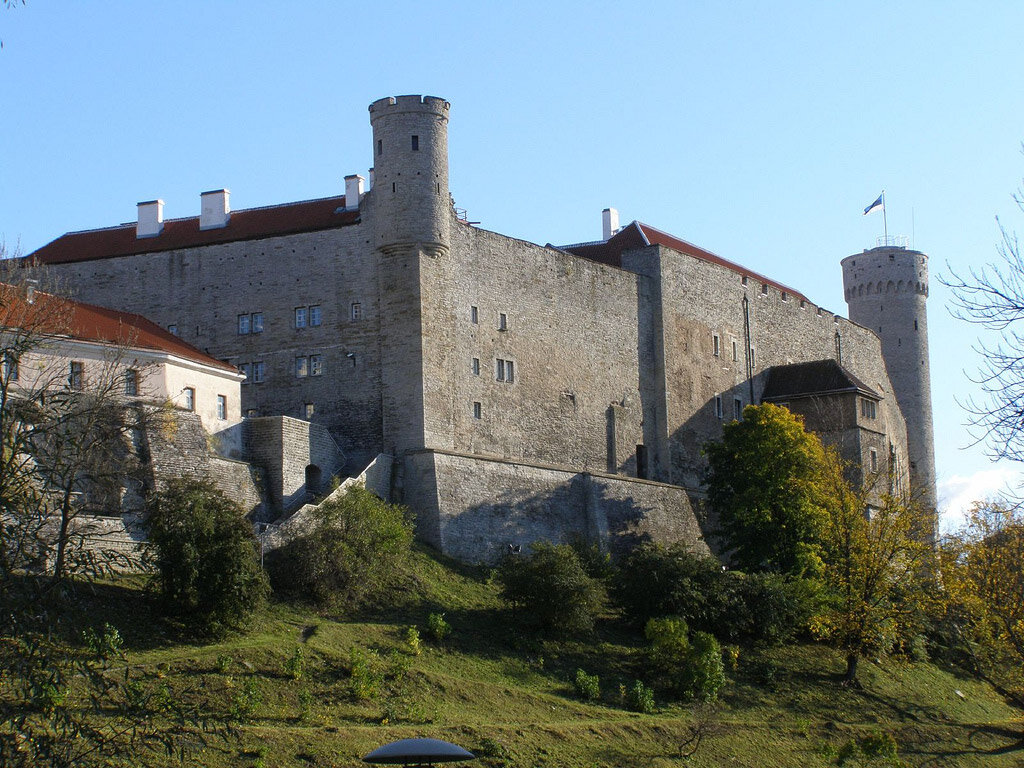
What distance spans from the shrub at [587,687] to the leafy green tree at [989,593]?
1031 cm

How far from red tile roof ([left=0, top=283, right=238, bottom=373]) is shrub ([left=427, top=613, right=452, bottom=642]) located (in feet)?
34.4

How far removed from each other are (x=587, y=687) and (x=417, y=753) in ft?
43.8

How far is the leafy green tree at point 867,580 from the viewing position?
44625 millimetres

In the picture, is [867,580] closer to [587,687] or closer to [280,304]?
[587,687]

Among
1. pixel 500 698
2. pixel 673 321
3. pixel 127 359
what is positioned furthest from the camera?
pixel 673 321

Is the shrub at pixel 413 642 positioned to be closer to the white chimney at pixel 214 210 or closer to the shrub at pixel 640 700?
the shrub at pixel 640 700

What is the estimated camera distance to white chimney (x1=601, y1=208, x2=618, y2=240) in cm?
6650

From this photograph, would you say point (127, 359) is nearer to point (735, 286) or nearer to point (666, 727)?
point (666, 727)

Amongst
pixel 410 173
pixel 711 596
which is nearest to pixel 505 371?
pixel 410 173

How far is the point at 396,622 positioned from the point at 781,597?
1255 centimetres

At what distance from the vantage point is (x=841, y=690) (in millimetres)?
43750

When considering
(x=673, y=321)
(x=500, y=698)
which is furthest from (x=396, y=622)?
(x=673, y=321)

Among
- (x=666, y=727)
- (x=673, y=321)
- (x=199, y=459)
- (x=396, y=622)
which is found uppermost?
(x=673, y=321)

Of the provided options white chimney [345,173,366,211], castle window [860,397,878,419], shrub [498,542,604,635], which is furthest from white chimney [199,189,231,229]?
castle window [860,397,878,419]
